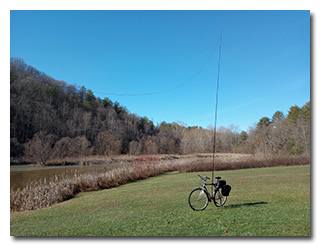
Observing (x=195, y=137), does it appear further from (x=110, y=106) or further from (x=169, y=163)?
(x=110, y=106)

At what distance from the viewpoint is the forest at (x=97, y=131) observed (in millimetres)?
14789

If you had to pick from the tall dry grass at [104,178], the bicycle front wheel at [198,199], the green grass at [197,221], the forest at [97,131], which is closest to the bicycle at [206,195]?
the bicycle front wheel at [198,199]

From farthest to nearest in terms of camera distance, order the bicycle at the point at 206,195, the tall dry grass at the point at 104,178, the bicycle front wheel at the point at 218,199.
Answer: the tall dry grass at the point at 104,178
the bicycle front wheel at the point at 218,199
the bicycle at the point at 206,195

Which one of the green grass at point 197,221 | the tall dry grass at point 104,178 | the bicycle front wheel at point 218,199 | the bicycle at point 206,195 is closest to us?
the green grass at point 197,221

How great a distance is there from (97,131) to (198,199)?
112 ft

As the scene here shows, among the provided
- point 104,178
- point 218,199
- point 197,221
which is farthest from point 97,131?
point 197,221

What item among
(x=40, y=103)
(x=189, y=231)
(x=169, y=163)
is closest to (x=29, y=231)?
(x=189, y=231)

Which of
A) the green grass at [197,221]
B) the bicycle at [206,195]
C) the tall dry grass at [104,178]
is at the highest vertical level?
the bicycle at [206,195]

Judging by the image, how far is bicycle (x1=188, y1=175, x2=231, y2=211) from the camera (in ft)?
12.0

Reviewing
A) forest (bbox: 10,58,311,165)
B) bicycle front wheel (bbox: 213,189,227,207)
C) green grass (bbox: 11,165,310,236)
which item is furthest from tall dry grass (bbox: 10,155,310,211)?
bicycle front wheel (bbox: 213,189,227,207)

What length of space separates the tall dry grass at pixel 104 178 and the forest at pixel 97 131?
1.45 meters

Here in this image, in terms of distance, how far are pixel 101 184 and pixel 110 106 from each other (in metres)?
25.5

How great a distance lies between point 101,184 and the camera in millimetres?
10523

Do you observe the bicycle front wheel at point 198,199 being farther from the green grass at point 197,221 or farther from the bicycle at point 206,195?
the green grass at point 197,221
